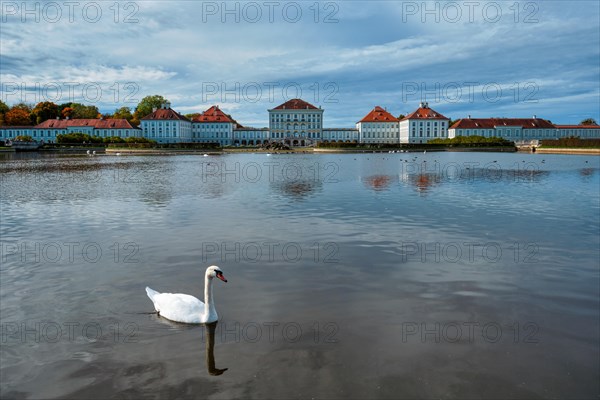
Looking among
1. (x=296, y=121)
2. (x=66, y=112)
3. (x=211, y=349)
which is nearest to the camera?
(x=211, y=349)

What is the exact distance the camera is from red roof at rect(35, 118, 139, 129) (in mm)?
112438

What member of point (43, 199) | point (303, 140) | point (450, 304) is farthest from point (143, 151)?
point (450, 304)

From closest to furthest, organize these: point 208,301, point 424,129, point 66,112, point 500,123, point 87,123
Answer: point 208,301 → point 87,123 → point 66,112 → point 500,123 → point 424,129

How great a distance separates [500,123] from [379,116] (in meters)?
29.9

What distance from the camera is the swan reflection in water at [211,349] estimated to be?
4945mm

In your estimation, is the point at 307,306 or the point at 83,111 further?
the point at 83,111

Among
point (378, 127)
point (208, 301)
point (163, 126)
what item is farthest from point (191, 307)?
point (378, 127)

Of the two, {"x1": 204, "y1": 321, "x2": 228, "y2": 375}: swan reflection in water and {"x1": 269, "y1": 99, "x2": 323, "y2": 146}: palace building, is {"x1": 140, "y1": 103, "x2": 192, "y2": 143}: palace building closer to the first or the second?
{"x1": 269, "y1": 99, "x2": 323, "y2": 146}: palace building

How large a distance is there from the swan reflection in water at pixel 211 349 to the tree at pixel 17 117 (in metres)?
128

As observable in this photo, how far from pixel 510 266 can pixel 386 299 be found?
306cm

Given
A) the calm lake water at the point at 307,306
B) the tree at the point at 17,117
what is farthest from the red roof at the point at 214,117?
the calm lake water at the point at 307,306

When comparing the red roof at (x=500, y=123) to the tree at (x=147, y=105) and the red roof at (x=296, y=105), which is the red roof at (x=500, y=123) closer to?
the red roof at (x=296, y=105)

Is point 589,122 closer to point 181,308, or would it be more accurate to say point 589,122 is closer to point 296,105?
point 296,105

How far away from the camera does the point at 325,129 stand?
413 feet
